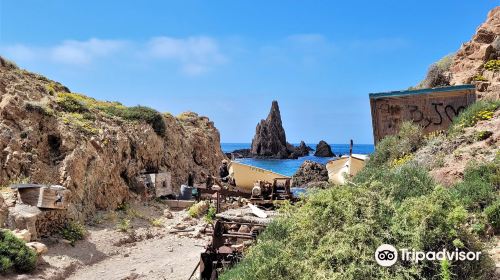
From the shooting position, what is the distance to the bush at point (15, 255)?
10.3 m

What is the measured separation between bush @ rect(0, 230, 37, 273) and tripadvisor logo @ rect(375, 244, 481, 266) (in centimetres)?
895

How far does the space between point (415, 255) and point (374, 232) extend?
66 cm

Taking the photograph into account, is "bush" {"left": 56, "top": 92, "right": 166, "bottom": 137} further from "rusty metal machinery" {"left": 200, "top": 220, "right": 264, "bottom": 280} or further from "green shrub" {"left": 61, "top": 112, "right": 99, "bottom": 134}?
"rusty metal machinery" {"left": 200, "top": 220, "right": 264, "bottom": 280}

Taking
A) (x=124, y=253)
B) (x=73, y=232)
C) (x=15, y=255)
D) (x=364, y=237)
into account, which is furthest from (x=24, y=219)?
(x=364, y=237)

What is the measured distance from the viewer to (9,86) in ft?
59.6

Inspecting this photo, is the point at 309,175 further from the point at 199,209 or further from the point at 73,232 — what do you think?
the point at 73,232

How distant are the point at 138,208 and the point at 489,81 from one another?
17.5 m

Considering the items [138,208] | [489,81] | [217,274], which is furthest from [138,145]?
[489,81]

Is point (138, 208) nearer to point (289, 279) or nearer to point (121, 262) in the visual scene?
point (121, 262)

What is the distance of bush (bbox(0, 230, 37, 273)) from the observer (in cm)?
1028

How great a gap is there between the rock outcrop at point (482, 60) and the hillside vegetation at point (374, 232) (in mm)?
12094

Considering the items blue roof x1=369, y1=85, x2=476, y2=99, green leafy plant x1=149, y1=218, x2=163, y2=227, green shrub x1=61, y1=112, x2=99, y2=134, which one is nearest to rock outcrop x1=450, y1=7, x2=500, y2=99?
blue roof x1=369, y1=85, x2=476, y2=99

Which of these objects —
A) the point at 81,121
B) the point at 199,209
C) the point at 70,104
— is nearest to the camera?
the point at 199,209

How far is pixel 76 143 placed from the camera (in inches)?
703
